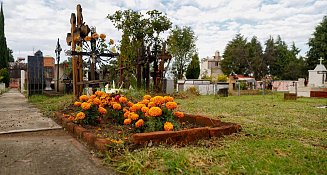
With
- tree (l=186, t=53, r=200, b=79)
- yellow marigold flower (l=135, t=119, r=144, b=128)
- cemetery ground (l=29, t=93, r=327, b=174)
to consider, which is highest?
tree (l=186, t=53, r=200, b=79)

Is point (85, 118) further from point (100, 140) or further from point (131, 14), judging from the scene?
point (131, 14)

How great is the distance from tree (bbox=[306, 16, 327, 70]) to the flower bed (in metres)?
33.1

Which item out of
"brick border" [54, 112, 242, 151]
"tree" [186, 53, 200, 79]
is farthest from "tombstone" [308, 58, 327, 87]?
"brick border" [54, 112, 242, 151]

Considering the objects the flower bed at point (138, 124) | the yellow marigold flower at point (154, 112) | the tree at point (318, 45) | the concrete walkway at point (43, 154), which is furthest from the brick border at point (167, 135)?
the tree at point (318, 45)

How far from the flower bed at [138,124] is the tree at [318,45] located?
109 feet

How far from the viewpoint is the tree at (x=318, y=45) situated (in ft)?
104

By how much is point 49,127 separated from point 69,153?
5.92 feet

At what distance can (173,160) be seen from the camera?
2428mm

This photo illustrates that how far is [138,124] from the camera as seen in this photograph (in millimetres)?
3361

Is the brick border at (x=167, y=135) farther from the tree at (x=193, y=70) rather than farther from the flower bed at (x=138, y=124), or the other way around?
the tree at (x=193, y=70)

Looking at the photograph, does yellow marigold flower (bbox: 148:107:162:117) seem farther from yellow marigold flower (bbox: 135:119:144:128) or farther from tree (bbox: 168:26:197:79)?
tree (bbox: 168:26:197:79)

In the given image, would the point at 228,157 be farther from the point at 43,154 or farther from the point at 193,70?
the point at 193,70

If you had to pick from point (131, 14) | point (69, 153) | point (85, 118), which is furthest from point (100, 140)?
point (131, 14)

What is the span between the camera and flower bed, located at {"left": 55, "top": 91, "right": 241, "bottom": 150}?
308 cm
